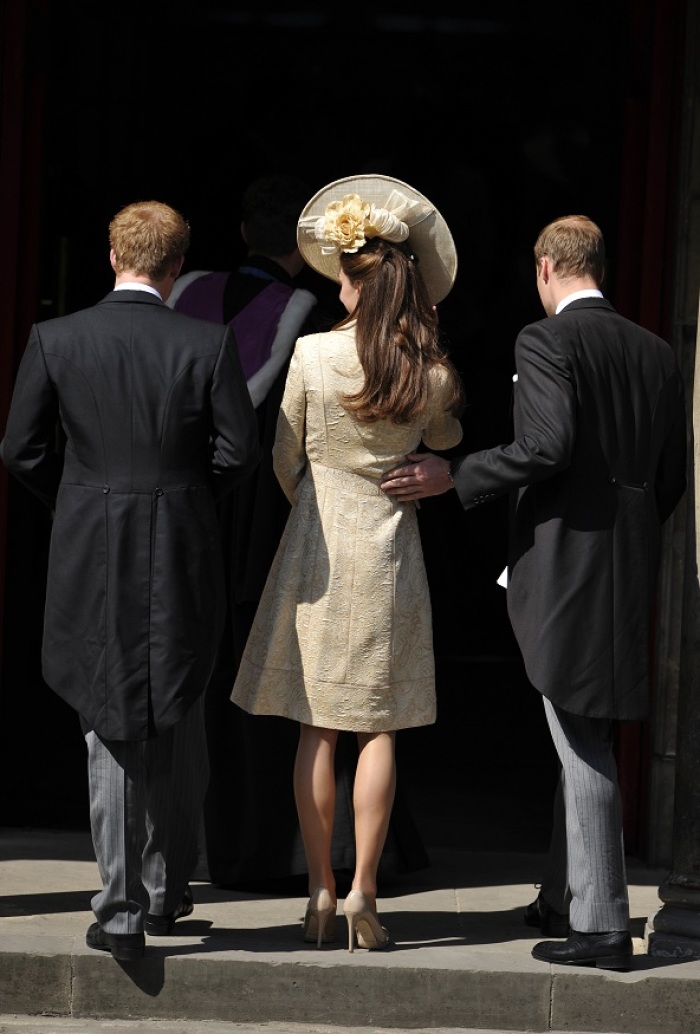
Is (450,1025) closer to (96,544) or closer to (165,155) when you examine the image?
(96,544)

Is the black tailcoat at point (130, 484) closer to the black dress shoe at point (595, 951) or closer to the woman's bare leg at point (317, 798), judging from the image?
the woman's bare leg at point (317, 798)

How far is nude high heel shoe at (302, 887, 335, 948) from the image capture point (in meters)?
4.73

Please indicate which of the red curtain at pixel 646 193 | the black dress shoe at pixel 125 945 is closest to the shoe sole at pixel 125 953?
the black dress shoe at pixel 125 945

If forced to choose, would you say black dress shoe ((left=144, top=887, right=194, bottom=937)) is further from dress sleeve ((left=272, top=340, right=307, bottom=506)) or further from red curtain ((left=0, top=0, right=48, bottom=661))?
red curtain ((left=0, top=0, right=48, bottom=661))

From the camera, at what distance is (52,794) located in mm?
6754

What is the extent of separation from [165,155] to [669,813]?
15.7 feet

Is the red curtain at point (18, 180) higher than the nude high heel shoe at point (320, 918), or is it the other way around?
the red curtain at point (18, 180)

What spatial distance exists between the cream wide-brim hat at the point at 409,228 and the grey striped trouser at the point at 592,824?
1.18 m

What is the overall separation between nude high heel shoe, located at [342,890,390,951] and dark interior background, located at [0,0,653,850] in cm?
380

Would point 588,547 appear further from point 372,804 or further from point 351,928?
point 351,928

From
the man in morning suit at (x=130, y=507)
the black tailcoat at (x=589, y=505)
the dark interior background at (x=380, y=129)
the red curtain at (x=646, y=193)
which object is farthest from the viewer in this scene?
the dark interior background at (x=380, y=129)

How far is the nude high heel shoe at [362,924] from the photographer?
15.3 ft

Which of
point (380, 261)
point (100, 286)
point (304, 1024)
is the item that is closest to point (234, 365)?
point (380, 261)

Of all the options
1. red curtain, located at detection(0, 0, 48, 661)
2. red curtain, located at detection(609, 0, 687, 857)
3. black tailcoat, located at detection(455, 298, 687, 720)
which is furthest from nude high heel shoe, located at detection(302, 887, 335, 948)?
red curtain, located at detection(0, 0, 48, 661)
